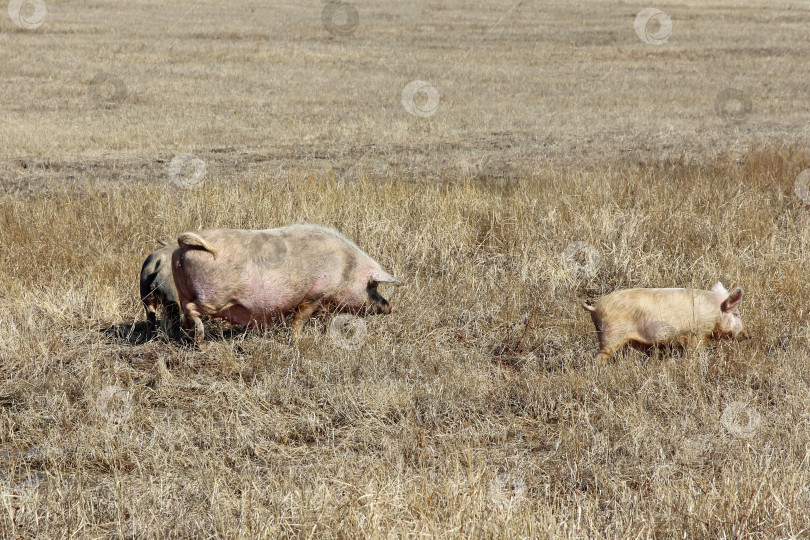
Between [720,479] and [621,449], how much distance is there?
1.50ft

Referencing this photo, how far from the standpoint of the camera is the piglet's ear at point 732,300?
4.47m

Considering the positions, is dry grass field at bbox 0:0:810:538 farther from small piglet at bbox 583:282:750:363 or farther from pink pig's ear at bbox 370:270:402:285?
pink pig's ear at bbox 370:270:402:285

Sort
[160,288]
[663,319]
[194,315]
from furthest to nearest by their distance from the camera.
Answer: [160,288] < [663,319] < [194,315]

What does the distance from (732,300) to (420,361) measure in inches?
73.6

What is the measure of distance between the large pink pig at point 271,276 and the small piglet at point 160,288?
313 mm

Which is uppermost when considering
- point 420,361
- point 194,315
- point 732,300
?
point 732,300

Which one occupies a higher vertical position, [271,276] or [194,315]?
[271,276]

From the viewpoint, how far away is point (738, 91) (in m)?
20.5

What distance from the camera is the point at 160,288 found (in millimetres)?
4773

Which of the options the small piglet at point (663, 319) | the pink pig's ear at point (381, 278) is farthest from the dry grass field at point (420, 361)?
the pink pig's ear at point (381, 278)

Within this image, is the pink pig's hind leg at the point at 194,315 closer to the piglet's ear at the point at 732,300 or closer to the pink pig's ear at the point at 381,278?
the pink pig's ear at the point at 381,278

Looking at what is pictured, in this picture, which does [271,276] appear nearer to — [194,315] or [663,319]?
[194,315]

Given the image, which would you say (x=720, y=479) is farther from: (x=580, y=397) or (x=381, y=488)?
(x=381, y=488)

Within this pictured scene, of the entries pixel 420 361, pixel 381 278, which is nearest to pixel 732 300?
pixel 420 361
